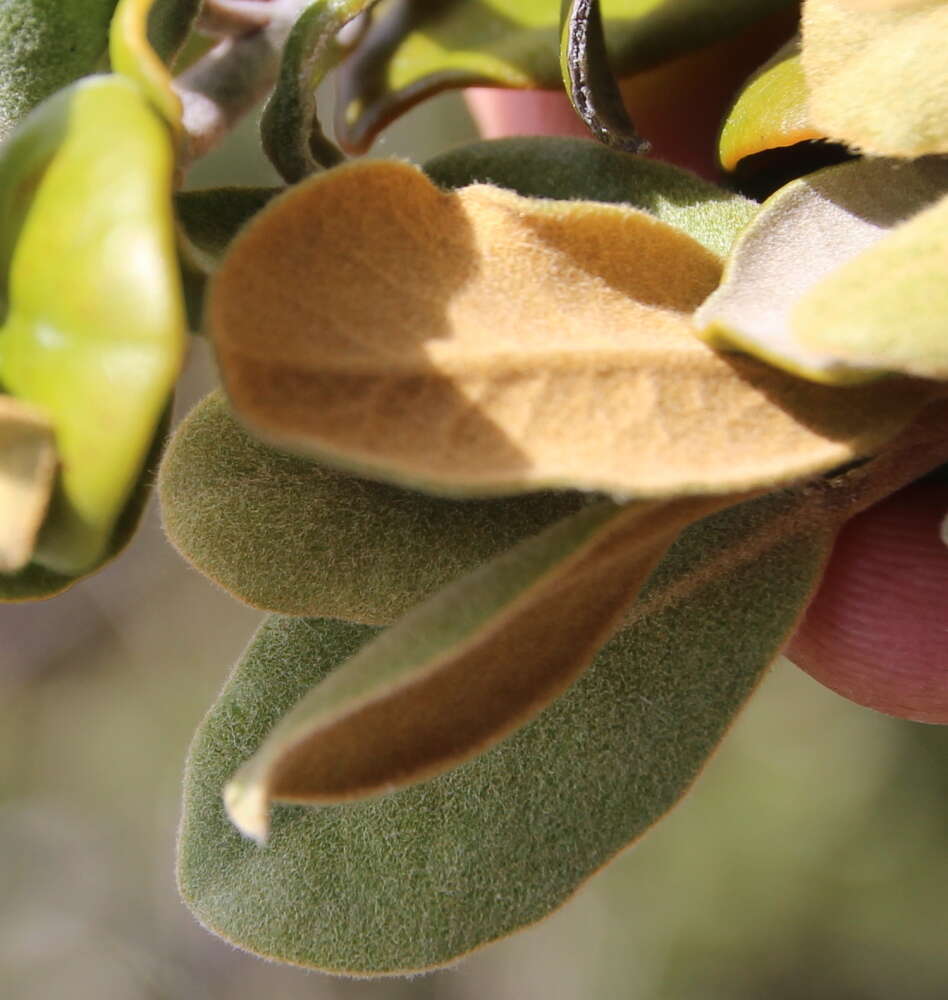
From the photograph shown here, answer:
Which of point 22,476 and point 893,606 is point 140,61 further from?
point 893,606

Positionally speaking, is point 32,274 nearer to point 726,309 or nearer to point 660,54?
point 726,309

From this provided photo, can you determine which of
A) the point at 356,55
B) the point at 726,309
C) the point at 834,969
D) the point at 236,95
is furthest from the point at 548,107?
the point at 834,969

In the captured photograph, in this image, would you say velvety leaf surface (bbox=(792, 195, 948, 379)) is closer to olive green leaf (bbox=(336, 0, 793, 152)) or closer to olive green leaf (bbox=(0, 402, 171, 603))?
olive green leaf (bbox=(0, 402, 171, 603))

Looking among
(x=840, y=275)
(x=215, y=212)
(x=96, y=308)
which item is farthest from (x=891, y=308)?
(x=215, y=212)

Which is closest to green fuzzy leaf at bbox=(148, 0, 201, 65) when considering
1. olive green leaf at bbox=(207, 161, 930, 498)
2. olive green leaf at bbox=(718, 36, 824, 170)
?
olive green leaf at bbox=(207, 161, 930, 498)

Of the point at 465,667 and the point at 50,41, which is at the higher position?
the point at 50,41

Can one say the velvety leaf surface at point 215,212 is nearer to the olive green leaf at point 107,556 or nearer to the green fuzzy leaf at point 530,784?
the olive green leaf at point 107,556

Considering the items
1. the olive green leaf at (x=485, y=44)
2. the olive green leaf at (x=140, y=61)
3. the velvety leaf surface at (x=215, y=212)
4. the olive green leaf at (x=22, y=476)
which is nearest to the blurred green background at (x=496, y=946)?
the olive green leaf at (x=485, y=44)

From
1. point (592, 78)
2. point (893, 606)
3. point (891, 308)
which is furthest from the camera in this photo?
point (893, 606)
